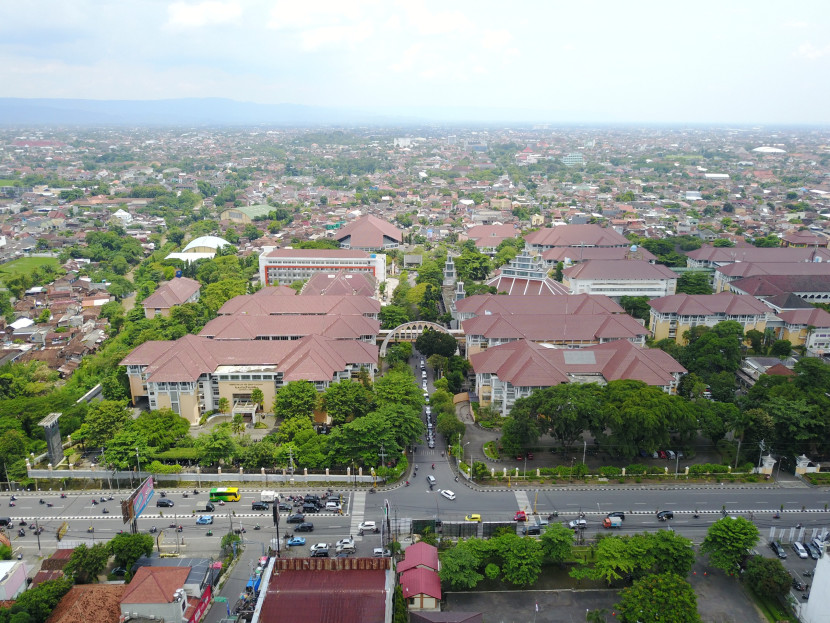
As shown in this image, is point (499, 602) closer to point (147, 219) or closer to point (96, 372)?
point (96, 372)

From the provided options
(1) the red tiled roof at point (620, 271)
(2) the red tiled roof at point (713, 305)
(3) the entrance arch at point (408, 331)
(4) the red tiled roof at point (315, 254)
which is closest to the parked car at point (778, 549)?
(2) the red tiled roof at point (713, 305)

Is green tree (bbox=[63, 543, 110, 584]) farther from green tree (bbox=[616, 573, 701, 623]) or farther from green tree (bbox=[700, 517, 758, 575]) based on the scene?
green tree (bbox=[700, 517, 758, 575])

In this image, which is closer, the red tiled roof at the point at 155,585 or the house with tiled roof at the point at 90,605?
the house with tiled roof at the point at 90,605

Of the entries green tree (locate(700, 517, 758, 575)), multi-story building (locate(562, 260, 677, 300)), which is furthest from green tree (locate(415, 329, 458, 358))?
green tree (locate(700, 517, 758, 575))

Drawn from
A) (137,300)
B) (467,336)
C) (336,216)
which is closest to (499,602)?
(467,336)

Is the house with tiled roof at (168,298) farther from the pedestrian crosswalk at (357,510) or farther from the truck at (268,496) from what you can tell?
the pedestrian crosswalk at (357,510)

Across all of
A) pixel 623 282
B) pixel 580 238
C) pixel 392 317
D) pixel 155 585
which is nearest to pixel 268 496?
pixel 155 585

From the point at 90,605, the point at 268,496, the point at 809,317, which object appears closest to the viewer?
the point at 90,605

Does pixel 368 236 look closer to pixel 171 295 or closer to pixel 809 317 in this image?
pixel 171 295
